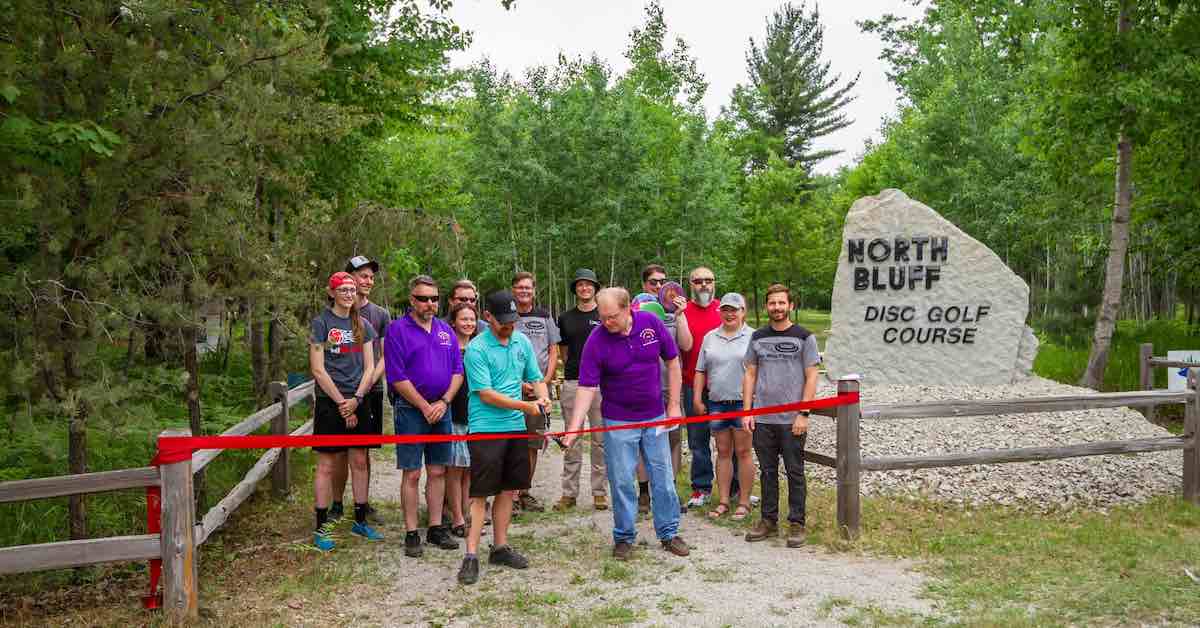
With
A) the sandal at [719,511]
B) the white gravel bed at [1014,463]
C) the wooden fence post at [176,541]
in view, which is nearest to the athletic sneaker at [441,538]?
the wooden fence post at [176,541]

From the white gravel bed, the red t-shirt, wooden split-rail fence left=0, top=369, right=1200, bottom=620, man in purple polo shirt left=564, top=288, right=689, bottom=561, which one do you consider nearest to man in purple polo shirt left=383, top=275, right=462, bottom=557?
man in purple polo shirt left=564, top=288, right=689, bottom=561

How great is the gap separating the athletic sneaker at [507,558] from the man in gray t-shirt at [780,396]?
1580 millimetres

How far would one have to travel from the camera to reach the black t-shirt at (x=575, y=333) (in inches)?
269

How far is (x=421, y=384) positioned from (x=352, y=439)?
579 millimetres

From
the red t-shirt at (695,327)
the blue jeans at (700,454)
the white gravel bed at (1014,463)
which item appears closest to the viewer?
the blue jeans at (700,454)

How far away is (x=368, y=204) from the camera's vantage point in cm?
1170

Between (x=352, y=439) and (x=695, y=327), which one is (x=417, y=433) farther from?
(x=695, y=327)

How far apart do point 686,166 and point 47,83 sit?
2185 centimetres

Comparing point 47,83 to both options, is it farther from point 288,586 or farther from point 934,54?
point 934,54

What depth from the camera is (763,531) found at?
6086mm

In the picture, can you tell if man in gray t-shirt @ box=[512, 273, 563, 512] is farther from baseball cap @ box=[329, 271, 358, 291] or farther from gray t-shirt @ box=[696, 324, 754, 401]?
baseball cap @ box=[329, 271, 358, 291]

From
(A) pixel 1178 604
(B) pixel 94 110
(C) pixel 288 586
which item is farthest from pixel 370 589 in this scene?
(A) pixel 1178 604

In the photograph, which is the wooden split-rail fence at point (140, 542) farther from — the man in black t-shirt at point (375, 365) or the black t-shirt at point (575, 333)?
the black t-shirt at point (575, 333)

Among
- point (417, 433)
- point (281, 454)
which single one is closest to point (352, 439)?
point (417, 433)
